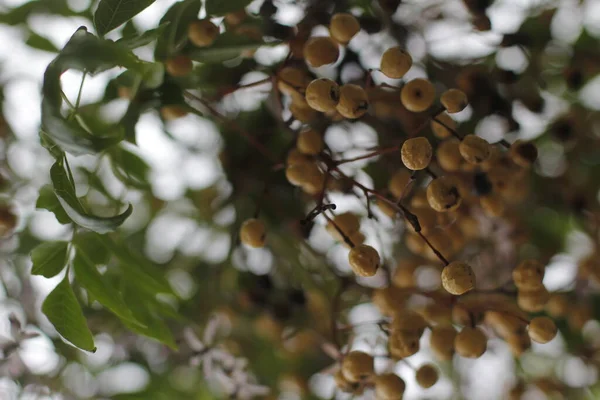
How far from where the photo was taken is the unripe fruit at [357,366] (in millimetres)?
519

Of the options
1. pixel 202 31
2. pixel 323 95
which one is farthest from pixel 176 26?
pixel 323 95

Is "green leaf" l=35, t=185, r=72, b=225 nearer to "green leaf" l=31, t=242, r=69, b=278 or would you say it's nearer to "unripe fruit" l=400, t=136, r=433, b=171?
"green leaf" l=31, t=242, r=69, b=278

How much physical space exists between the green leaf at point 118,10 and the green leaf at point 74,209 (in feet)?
0.34

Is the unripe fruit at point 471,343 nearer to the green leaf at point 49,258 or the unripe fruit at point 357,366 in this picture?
the unripe fruit at point 357,366

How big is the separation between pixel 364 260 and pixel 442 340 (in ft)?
0.45

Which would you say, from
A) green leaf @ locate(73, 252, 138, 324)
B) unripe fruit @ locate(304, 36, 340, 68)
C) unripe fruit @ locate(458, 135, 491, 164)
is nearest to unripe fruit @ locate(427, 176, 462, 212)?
unripe fruit @ locate(458, 135, 491, 164)

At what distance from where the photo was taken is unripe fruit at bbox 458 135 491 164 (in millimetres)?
467

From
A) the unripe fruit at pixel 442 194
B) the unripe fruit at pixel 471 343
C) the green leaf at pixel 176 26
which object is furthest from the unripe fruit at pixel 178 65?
the unripe fruit at pixel 471 343

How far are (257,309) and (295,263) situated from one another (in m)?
0.09

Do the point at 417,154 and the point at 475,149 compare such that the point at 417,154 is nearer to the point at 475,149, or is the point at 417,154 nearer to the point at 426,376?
the point at 475,149

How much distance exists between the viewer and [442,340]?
0.54m

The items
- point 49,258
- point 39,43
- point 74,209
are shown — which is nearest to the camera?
Answer: point 74,209

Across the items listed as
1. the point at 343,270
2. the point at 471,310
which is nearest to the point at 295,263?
the point at 343,270

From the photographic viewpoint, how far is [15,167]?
707mm
